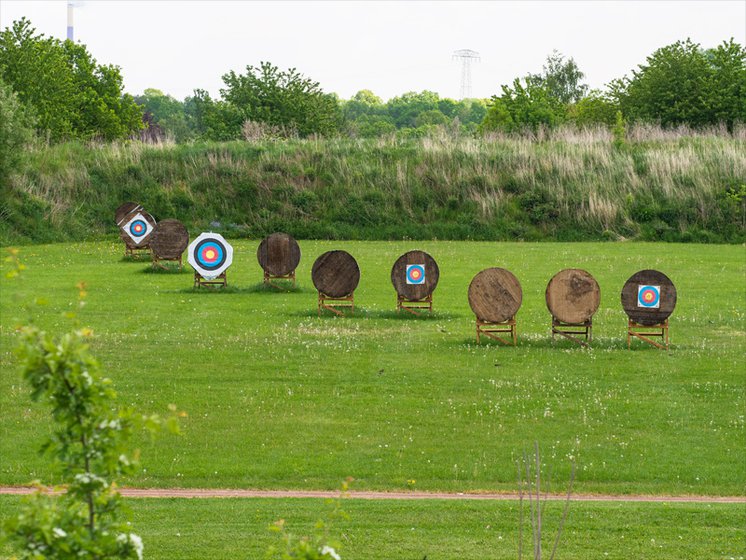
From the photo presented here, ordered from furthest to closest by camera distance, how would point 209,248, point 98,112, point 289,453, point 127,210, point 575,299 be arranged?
point 98,112 < point 127,210 < point 209,248 < point 575,299 < point 289,453

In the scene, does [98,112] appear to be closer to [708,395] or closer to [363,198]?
[363,198]

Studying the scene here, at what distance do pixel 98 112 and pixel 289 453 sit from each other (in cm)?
5989

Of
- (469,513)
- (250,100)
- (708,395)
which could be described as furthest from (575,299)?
(250,100)

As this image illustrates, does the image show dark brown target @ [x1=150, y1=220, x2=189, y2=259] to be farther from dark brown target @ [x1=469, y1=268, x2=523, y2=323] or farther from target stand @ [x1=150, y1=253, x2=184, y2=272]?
dark brown target @ [x1=469, y1=268, x2=523, y2=323]

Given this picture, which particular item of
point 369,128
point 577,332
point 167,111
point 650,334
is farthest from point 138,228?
point 167,111

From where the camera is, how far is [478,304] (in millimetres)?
24016

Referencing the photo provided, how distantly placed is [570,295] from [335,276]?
6233mm

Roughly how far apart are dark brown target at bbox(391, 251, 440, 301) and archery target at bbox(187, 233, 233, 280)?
6.10m

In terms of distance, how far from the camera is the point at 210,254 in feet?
104

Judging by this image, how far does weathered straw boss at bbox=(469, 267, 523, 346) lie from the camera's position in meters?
23.9

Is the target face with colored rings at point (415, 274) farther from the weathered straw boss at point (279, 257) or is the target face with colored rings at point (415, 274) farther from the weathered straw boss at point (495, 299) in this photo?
the weathered straw boss at point (279, 257)

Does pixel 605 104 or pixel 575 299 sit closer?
pixel 575 299

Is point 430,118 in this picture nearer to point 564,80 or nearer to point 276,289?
point 564,80

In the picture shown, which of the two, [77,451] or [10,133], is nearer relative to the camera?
[77,451]
